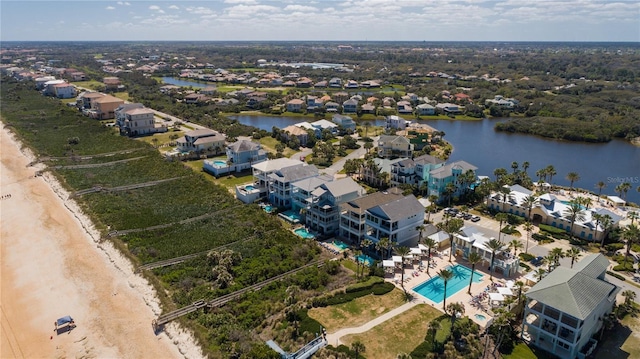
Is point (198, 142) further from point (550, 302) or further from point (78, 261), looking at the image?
point (550, 302)

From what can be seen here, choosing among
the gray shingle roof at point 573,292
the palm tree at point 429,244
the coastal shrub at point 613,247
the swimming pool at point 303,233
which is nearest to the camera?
the gray shingle roof at point 573,292

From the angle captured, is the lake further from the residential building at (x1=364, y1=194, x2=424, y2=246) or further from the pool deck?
the pool deck

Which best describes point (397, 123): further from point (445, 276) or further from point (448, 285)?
point (445, 276)

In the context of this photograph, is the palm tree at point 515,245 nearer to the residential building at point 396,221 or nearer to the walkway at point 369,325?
the residential building at point 396,221

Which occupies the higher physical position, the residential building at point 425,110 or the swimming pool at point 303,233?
the residential building at point 425,110

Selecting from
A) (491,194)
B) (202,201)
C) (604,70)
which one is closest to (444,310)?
(491,194)

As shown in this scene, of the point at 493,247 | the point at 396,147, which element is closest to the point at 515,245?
the point at 493,247

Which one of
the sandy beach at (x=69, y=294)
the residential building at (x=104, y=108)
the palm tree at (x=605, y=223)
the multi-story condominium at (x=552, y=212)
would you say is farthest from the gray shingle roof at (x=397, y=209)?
the residential building at (x=104, y=108)
